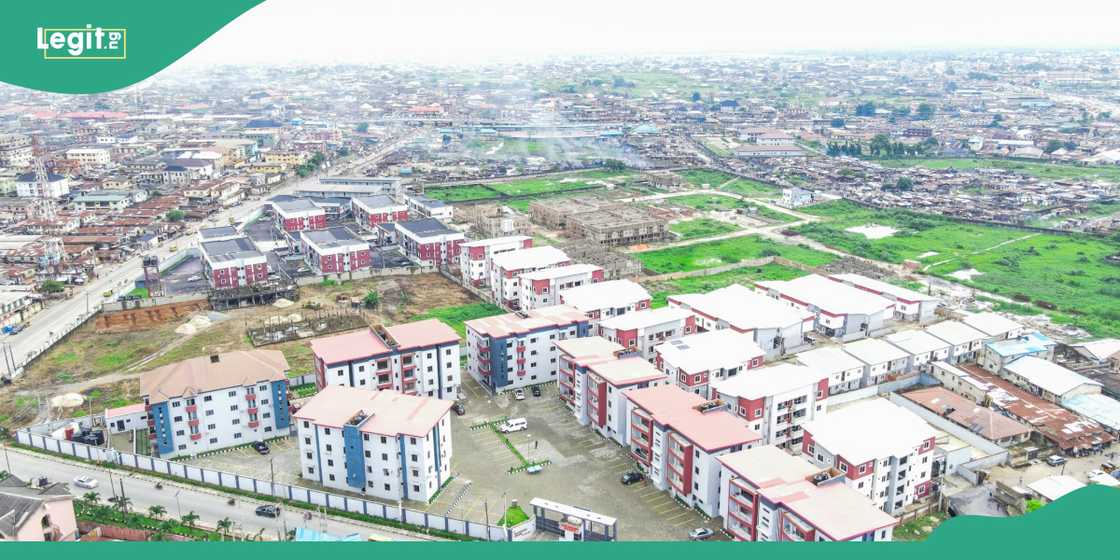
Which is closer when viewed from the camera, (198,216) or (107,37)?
(107,37)

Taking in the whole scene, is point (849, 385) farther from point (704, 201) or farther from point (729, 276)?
point (704, 201)

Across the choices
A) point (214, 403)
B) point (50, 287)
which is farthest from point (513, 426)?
point (50, 287)

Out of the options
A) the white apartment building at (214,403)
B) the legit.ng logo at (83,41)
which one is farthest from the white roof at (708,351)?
the legit.ng logo at (83,41)

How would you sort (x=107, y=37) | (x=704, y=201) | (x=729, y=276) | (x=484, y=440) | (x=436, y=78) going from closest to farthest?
(x=107, y=37)
(x=484, y=440)
(x=729, y=276)
(x=704, y=201)
(x=436, y=78)

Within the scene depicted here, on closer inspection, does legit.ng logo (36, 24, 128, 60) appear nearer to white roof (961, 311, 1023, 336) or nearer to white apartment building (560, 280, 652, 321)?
white apartment building (560, 280, 652, 321)

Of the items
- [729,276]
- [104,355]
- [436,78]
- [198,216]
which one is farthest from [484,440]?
[436,78]

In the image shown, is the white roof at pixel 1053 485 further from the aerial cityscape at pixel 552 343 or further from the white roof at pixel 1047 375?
the white roof at pixel 1047 375

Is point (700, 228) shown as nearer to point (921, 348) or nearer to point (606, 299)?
point (606, 299)
